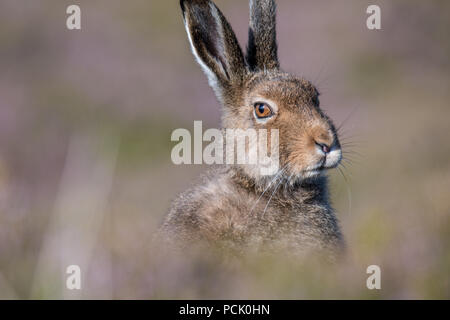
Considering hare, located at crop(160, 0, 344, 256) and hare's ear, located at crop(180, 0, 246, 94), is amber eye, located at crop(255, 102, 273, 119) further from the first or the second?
hare's ear, located at crop(180, 0, 246, 94)

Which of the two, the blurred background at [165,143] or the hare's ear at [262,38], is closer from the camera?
the blurred background at [165,143]

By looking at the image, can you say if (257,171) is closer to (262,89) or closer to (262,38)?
(262,89)

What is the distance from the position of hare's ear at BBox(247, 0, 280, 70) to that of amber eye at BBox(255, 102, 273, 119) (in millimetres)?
899

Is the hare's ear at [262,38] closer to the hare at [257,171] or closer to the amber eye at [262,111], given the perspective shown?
the hare at [257,171]

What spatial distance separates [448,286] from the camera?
5.70 metres

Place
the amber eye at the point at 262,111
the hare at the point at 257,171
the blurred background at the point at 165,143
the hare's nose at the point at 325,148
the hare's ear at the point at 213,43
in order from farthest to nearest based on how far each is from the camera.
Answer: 1. the hare's ear at the point at 213,43
2. the amber eye at the point at 262,111
3. the hare's nose at the point at 325,148
4. the hare at the point at 257,171
5. the blurred background at the point at 165,143

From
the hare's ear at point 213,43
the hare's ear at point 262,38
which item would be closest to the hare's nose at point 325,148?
the hare's ear at point 213,43

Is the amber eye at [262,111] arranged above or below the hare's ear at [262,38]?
below

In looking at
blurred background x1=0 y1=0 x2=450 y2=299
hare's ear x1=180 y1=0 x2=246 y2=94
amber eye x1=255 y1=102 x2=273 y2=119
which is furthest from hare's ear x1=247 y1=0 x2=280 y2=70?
blurred background x1=0 y1=0 x2=450 y2=299

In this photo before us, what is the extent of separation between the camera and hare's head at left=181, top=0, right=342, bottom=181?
8.35 m

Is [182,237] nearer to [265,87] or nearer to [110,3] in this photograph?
[265,87]

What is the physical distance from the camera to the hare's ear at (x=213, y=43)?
911cm

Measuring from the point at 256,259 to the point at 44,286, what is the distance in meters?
2.08

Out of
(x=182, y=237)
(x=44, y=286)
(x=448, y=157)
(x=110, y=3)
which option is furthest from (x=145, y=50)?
(x=44, y=286)
